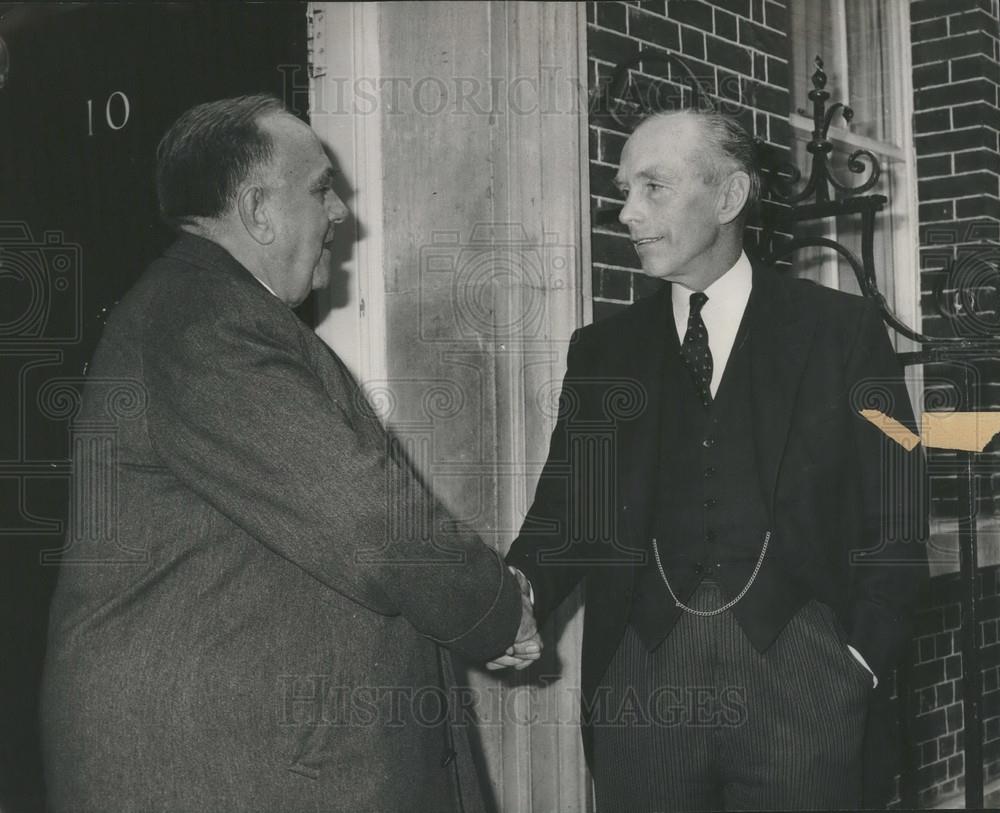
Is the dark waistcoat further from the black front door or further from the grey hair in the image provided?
Answer: the black front door

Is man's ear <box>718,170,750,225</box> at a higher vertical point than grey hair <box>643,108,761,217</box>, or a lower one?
lower

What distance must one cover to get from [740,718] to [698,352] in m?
0.80

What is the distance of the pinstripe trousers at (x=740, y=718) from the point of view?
231cm

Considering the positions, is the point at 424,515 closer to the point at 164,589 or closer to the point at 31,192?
the point at 164,589

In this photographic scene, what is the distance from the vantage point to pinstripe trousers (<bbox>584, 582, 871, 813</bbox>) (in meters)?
2.31

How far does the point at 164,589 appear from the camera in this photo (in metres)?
1.86

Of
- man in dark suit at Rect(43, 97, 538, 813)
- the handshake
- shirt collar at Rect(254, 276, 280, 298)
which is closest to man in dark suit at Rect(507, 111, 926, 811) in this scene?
the handshake

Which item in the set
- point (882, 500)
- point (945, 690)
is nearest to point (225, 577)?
point (882, 500)

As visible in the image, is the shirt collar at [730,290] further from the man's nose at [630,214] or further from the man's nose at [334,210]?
the man's nose at [334,210]

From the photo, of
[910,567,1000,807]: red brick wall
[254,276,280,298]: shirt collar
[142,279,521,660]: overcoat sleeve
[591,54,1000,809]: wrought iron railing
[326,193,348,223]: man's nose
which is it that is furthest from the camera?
[910,567,1000,807]: red brick wall

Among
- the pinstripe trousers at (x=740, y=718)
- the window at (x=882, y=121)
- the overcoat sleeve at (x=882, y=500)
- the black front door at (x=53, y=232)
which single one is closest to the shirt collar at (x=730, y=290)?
the overcoat sleeve at (x=882, y=500)

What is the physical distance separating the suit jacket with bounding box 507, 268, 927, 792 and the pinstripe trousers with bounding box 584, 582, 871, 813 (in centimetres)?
10

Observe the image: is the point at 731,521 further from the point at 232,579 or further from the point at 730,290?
the point at 232,579

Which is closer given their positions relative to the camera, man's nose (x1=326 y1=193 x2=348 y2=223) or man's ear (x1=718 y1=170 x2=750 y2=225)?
man's nose (x1=326 y1=193 x2=348 y2=223)
